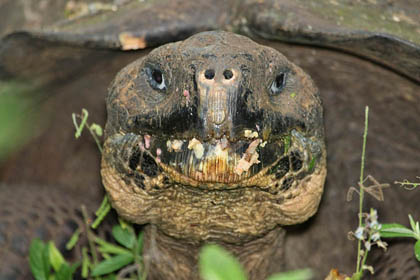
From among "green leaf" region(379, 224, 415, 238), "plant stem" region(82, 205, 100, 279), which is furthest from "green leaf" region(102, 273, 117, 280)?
"green leaf" region(379, 224, 415, 238)

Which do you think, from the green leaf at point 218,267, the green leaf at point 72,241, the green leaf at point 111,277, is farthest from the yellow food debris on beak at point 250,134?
the green leaf at point 72,241

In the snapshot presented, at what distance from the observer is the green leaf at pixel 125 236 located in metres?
2.38

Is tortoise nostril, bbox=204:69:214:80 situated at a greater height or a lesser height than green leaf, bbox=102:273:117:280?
greater

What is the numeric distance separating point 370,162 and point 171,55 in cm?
149

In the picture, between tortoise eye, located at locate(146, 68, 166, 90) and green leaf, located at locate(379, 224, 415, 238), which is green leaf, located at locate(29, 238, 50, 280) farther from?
green leaf, located at locate(379, 224, 415, 238)

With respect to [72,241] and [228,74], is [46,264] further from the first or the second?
[228,74]

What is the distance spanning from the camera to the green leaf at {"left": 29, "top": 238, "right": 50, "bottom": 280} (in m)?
2.31

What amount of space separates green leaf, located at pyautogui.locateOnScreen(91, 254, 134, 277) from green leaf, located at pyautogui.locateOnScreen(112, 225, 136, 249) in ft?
0.15

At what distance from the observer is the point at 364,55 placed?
222 cm

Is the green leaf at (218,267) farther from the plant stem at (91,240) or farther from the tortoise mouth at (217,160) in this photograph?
the plant stem at (91,240)

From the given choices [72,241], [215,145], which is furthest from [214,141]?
[72,241]

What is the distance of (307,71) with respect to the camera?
2.63 metres

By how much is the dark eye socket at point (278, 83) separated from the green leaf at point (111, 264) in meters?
0.94

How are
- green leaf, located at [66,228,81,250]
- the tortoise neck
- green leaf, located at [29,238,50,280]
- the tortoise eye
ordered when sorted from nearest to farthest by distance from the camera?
the tortoise eye
the tortoise neck
green leaf, located at [29,238,50,280]
green leaf, located at [66,228,81,250]
